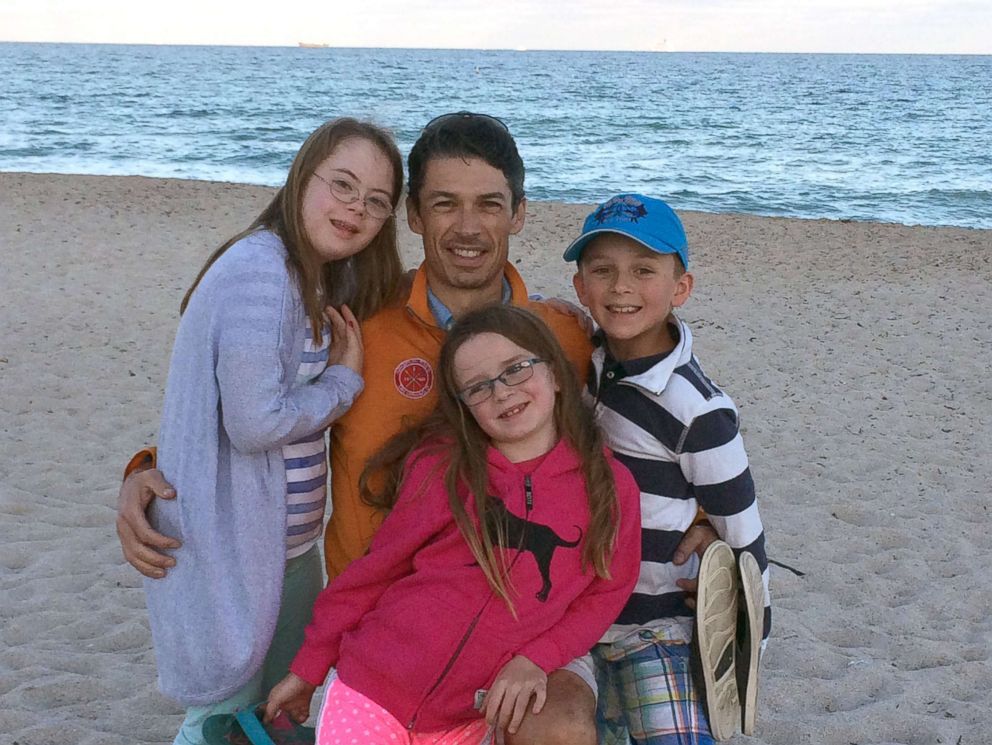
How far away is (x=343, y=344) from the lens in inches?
101

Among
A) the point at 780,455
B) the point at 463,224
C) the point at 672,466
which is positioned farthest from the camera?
the point at 780,455

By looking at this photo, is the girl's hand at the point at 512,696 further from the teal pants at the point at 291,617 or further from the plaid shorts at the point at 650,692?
the teal pants at the point at 291,617

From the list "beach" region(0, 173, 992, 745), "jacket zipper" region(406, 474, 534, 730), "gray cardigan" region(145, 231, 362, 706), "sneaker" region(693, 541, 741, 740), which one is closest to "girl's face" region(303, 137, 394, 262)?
"gray cardigan" region(145, 231, 362, 706)

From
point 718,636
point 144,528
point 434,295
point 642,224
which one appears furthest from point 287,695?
point 642,224

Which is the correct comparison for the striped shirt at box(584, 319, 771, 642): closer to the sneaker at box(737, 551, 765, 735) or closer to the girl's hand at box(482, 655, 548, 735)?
the sneaker at box(737, 551, 765, 735)

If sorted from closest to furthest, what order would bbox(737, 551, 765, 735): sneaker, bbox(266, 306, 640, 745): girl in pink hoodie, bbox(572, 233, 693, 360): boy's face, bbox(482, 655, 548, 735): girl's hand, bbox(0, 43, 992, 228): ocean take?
bbox(482, 655, 548, 735): girl's hand, bbox(266, 306, 640, 745): girl in pink hoodie, bbox(737, 551, 765, 735): sneaker, bbox(572, 233, 693, 360): boy's face, bbox(0, 43, 992, 228): ocean

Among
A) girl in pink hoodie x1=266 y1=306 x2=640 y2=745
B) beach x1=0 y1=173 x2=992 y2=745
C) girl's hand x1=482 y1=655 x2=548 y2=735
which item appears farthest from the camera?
beach x1=0 y1=173 x2=992 y2=745

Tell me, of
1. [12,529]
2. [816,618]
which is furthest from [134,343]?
[816,618]

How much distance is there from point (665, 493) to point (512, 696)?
0.65 metres

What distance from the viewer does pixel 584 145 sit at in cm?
3003

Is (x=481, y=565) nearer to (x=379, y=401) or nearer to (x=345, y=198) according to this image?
(x=379, y=401)

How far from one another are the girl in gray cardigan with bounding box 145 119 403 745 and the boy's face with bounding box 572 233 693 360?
22.7 inches

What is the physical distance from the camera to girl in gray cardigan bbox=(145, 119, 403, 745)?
2.25 meters

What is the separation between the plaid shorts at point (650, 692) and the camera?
2.34m
